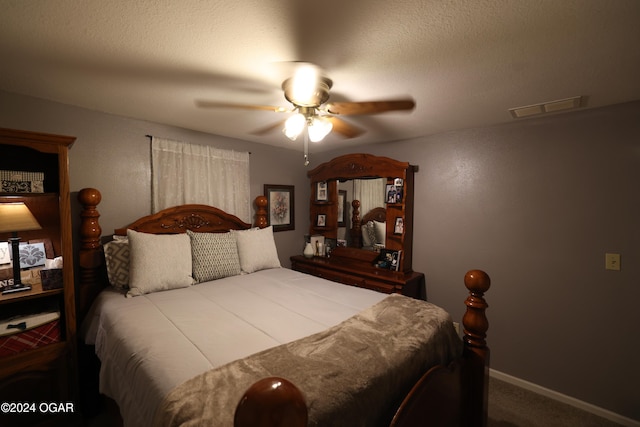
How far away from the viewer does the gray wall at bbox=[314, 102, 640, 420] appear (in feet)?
6.10

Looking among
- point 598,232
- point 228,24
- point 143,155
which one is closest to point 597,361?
point 598,232

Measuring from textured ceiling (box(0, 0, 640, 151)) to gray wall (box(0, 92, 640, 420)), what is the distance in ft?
1.04

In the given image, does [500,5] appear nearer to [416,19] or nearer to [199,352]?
[416,19]

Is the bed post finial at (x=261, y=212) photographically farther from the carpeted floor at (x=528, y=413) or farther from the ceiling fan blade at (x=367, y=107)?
the carpeted floor at (x=528, y=413)

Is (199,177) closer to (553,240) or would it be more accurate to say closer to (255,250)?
(255,250)

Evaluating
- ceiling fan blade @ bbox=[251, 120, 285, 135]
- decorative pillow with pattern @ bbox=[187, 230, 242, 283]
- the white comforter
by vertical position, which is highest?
ceiling fan blade @ bbox=[251, 120, 285, 135]

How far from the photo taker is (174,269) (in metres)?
2.06

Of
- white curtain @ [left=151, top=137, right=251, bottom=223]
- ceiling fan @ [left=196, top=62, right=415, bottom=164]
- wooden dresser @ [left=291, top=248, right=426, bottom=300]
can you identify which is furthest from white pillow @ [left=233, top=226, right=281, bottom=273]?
ceiling fan @ [left=196, top=62, right=415, bottom=164]

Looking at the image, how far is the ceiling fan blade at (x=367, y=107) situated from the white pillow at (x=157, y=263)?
1614 millimetres

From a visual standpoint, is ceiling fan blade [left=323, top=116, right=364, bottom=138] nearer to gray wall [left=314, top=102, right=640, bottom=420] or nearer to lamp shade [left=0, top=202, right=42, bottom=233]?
gray wall [left=314, top=102, right=640, bottom=420]

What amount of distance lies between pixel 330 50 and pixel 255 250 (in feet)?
6.33

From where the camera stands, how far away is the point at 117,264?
2006 mm

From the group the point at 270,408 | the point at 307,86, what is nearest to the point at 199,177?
the point at 307,86

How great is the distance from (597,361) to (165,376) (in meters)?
2.88
